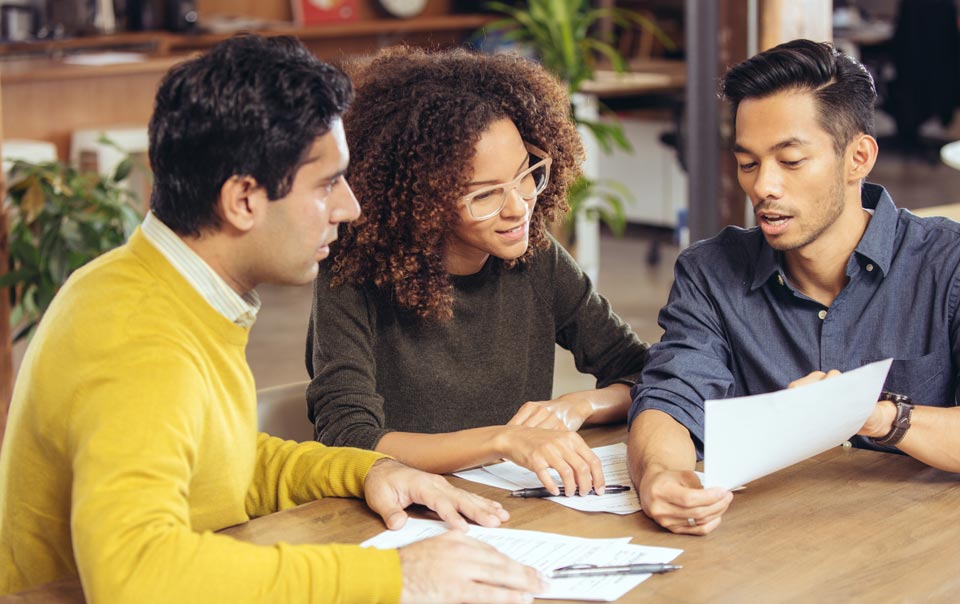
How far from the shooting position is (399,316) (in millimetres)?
1972

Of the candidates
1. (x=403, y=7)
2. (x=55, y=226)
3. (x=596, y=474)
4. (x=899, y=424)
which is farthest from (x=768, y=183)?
(x=403, y=7)

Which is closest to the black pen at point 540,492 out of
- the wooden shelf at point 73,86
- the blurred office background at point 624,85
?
the blurred office background at point 624,85

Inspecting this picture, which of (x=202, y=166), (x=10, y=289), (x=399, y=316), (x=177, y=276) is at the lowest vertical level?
(x=10, y=289)

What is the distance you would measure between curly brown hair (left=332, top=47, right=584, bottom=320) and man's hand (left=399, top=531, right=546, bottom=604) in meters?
0.70

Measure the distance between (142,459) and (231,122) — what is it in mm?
357

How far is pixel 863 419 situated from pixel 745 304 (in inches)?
16.6

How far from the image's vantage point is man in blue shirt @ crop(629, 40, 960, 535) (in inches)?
69.7

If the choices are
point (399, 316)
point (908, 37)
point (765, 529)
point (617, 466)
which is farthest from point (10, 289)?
point (908, 37)

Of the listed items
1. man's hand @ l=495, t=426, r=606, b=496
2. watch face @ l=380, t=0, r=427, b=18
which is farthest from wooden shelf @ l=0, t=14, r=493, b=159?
man's hand @ l=495, t=426, r=606, b=496

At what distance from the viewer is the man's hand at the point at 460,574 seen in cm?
123

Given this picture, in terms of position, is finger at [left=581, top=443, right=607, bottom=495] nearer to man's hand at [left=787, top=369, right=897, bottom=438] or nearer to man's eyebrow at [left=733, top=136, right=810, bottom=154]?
man's hand at [left=787, top=369, right=897, bottom=438]

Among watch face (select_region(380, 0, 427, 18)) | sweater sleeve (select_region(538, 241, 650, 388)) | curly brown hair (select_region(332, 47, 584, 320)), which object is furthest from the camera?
watch face (select_region(380, 0, 427, 18))

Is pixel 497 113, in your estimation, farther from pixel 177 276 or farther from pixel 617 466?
pixel 177 276

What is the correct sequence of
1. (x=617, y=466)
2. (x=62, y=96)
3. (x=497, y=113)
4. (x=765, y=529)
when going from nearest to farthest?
(x=765, y=529), (x=617, y=466), (x=497, y=113), (x=62, y=96)
